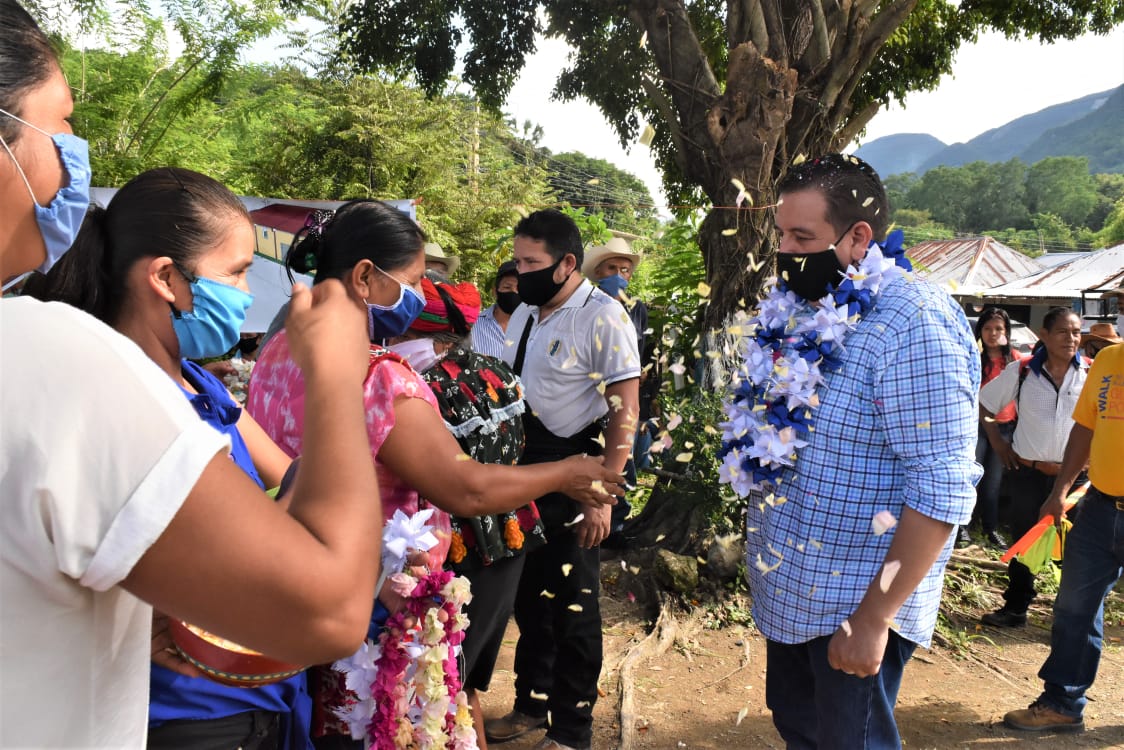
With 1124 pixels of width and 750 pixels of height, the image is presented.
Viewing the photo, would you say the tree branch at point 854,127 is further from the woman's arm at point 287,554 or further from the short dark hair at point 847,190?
the woman's arm at point 287,554

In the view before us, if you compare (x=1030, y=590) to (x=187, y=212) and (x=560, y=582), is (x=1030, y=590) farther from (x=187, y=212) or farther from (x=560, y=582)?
(x=187, y=212)

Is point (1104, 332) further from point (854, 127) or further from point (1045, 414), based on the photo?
point (854, 127)

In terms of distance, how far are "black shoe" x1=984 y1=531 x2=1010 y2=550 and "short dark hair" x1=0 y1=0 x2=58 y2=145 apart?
24.0 ft

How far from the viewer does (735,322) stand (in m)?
5.58

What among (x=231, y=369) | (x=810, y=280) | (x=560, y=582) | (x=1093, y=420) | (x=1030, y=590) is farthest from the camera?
(x=231, y=369)

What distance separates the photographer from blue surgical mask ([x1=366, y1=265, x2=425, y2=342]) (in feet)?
7.12

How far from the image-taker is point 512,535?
8.39 ft

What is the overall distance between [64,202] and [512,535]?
169cm

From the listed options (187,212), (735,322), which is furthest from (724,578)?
(187,212)

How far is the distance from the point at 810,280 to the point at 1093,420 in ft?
7.91

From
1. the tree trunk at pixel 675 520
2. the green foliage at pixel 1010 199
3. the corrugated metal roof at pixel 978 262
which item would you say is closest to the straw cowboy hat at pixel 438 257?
the tree trunk at pixel 675 520

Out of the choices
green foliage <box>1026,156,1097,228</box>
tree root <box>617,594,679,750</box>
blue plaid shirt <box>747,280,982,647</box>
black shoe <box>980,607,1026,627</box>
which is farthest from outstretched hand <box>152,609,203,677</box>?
green foliage <box>1026,156,1097,228</box>

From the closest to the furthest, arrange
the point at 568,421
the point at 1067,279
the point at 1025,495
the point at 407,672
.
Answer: the point at 407,672 < the point at 568,421 < the point at 1025,495 < the point at 1067,279

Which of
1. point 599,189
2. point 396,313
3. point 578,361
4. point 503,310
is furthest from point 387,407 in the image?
point 599,189
